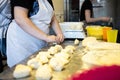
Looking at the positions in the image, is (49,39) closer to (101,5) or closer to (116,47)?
(116,47)

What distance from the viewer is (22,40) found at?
137cm

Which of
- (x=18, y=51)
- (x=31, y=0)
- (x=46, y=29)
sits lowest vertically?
(x=18, y=51)

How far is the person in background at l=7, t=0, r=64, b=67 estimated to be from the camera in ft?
4.20

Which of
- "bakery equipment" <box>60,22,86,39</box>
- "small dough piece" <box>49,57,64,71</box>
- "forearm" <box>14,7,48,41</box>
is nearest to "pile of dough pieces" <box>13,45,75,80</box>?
"small dough piece" <box>49,57,64,71</box>

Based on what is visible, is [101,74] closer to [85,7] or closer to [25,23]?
[25,23]

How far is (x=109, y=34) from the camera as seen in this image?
1.38 metres

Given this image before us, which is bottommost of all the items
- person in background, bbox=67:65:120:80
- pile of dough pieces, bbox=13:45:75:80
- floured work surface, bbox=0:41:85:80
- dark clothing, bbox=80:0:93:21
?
floured work surface, bbox=0:41:85:80

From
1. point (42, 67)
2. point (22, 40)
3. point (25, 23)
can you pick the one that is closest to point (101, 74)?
point (42, 67)

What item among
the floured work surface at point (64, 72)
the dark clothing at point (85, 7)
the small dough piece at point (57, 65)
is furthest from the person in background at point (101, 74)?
the dark clothing at point (85, 7)

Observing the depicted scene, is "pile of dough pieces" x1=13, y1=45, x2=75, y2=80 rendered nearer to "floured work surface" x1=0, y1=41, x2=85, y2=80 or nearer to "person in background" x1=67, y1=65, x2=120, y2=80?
"floured work surface" x1=0, y1=41, x2=85, y2=80

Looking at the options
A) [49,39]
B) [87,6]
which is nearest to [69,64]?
[49,39]

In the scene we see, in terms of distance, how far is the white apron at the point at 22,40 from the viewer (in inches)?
53.4

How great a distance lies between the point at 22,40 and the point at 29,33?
0.10 meters

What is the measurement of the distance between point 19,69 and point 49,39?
50cm
